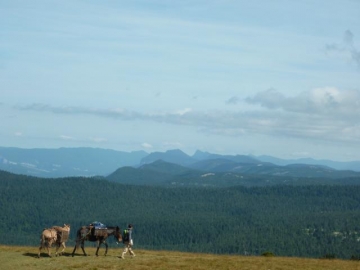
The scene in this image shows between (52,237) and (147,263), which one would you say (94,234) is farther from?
(147,263)

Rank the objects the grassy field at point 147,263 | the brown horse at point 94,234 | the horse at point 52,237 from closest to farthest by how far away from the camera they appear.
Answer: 1. the grassy field at point 147,263
2. the horse at point 52,237
3. the brown horse at point 94,234

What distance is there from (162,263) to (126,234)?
4.91 metres

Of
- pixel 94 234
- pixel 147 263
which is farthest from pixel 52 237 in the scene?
pixel 147 263

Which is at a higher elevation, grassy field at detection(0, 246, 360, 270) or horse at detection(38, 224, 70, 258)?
horse at detection(38, 224, 70, 258)

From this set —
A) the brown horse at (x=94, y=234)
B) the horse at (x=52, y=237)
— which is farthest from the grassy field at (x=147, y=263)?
the brown horse at (x=94, y=234)

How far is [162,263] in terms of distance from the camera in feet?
142

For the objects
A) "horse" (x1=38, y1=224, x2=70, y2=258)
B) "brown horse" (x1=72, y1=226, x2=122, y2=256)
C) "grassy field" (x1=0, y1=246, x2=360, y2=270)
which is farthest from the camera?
"brown horse" (x1=72, y1=226, x2=122, y2=256)

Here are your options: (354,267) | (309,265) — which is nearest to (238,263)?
(309,265)

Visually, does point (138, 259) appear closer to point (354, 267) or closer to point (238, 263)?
point (238, 263)

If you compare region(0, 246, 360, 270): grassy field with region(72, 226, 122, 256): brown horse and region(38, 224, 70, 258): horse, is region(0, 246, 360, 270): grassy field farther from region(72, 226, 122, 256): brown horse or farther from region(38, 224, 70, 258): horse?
region(72, 226, 122, 256): brown horse

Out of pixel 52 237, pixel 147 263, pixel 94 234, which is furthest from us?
pixel 94 234

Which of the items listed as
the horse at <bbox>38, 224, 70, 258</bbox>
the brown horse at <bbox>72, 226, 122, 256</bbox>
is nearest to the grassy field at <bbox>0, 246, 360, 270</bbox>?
the horse at <bbox>38, 224, 70, 258</bbox>

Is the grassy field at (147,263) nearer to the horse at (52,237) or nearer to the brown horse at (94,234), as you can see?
the horse at (52,237)

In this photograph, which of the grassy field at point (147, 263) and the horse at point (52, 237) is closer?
the grassy field at point (147, 263)
